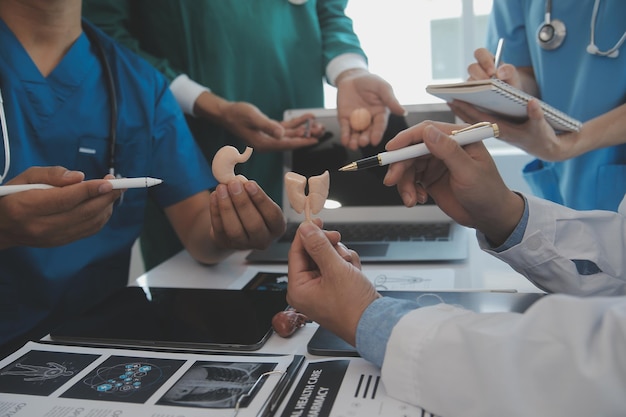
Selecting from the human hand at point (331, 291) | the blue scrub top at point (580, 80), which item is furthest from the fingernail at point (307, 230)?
the blue scrub top at point (580, 80)

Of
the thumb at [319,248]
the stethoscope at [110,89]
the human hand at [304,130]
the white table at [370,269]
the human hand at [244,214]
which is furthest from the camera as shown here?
the human hand at [304,130]

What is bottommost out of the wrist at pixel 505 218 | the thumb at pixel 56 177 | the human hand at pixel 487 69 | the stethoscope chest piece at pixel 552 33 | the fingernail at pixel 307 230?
the wrist at pixel 505 218

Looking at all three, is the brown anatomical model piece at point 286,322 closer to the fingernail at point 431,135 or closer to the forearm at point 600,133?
the fingernail at point 431,135

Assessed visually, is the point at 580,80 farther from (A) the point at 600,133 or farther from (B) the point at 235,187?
(B) the point at 235,187

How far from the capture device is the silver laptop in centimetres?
108

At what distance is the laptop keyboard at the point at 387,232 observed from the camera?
1.09 meters

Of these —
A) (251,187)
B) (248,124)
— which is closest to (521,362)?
(251,187)

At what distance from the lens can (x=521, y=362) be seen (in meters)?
0.47

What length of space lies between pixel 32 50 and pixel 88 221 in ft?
1.35

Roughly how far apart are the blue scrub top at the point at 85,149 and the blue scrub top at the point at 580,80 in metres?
0.71

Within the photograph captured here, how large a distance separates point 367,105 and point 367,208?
0.22 metres

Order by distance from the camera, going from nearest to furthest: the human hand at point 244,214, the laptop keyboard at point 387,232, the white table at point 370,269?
1. the human hand at point 244,214
2. the white table at point 370,269
3. the laptop keyboard at point 387,232

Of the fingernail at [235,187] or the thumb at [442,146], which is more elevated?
the thumb at [442,146]

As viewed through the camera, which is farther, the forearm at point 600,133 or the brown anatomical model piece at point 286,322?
the forearm at point 600,133
